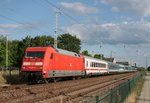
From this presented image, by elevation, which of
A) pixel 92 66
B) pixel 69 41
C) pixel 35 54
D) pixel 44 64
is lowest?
pixel 44 64

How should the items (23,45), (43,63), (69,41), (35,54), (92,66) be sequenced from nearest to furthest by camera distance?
(43,63)
(35,54)
(92,66)
(23,45)
(69,41)

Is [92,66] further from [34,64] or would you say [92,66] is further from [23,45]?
[23,45]

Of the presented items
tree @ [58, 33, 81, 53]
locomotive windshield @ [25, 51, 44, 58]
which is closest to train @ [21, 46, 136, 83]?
locomotive windshield @ [25, 51, 44, 58]

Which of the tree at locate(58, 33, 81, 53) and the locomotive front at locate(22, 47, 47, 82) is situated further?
the tree at locate(58, 33, 81, 53)

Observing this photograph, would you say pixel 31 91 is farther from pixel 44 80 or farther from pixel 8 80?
pixel 8 80

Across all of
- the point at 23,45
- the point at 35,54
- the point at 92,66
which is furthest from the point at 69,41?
the point at 35,54

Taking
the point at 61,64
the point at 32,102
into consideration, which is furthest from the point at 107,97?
the point at 61,64

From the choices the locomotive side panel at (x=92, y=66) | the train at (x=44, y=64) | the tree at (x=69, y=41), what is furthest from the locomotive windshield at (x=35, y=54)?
the tree at (x=69, y=41)

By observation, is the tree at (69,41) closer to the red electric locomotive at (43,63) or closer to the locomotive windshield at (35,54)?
the red electric locomotive at (43,63)

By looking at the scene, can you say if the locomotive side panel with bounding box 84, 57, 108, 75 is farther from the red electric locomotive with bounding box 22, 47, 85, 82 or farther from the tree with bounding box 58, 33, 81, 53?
the tree with bounding box 58, 33, 81, 53

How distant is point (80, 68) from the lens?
4191 cm

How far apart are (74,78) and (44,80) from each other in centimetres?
1106

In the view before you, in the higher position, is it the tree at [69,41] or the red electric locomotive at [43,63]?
→ the tree at [69,41]

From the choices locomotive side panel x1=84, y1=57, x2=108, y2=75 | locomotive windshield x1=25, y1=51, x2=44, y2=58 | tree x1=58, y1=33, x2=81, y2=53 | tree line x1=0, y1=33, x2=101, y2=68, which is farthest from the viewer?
tree x1=58, y1=33, x2=81, y2=53
